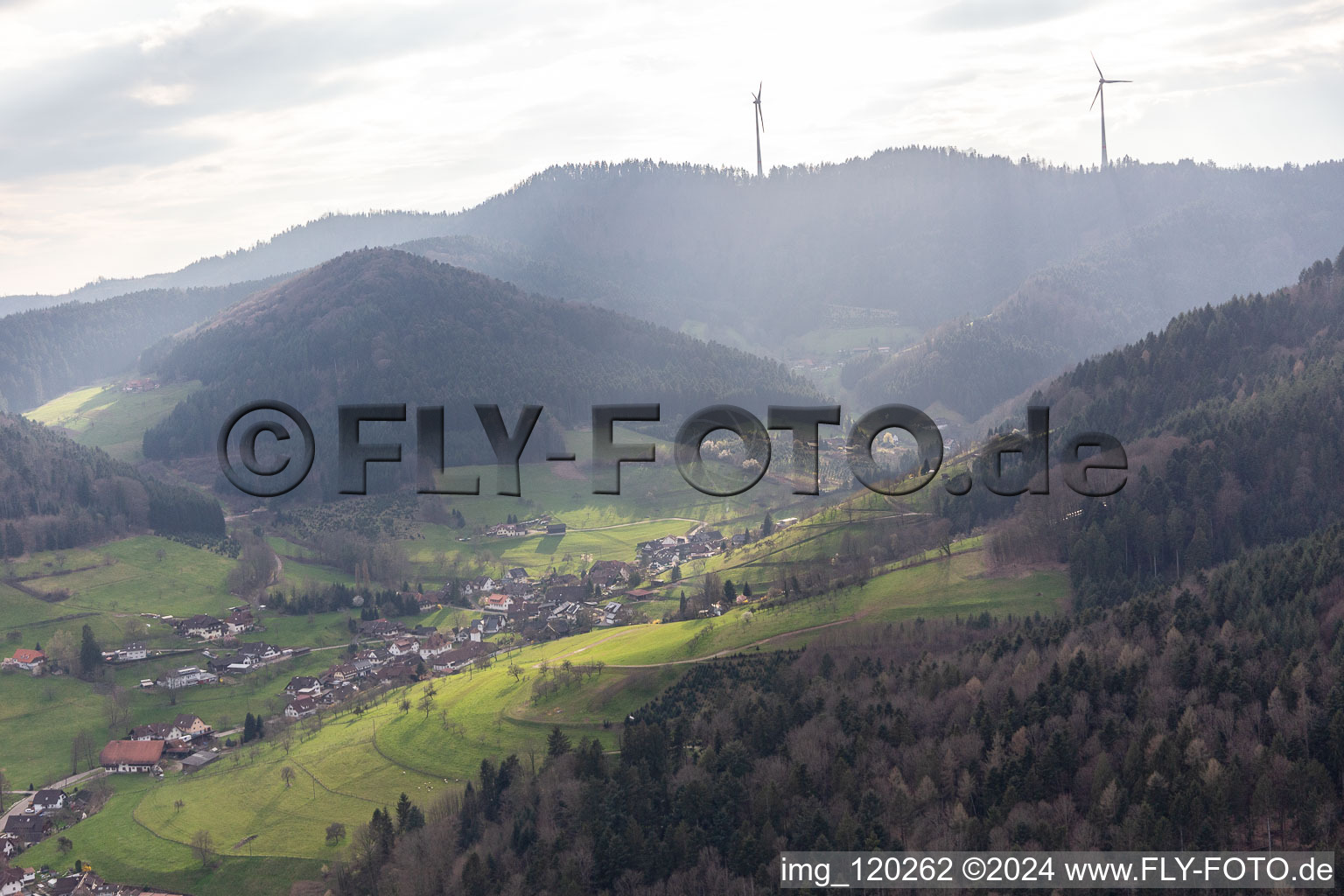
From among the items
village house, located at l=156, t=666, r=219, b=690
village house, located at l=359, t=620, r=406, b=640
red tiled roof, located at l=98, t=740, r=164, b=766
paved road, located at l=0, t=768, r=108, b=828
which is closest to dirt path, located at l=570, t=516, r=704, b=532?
village house, located at l=359, t=620, r=406, b=640

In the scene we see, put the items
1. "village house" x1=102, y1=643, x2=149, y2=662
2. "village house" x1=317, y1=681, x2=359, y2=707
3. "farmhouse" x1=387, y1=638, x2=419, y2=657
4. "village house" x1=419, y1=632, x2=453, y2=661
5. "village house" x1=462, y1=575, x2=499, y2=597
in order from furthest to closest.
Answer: "village house" x1=462, y1=575, x2=499, y2=597, "farmhouse" x1=387, y1=638, x2=419, y2=657, "village house" x1=419, y1=632, x2=453, y2=661, "village house" x1=102, y1=643, x2=149, y2=662, "village house" x1=317, y1=681, x2=359, y2=707

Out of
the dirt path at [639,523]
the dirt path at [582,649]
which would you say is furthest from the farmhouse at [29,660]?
the dirt path at [639,523]

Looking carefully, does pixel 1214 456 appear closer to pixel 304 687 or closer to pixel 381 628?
pixel 304 687

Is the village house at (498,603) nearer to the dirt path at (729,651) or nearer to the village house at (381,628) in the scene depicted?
the village house at (381,628)

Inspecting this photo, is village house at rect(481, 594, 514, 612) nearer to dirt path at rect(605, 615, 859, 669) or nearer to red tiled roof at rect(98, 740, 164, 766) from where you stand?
red tiled roof at rect(98, 740, 164, 766)

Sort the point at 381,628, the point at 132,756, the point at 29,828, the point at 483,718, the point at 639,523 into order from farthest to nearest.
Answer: the point at 639,523 → the point at 381,628 → the point at 132,756 → the point at 483,718 → the point at 29,828

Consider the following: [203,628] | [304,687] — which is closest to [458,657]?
[304,687]

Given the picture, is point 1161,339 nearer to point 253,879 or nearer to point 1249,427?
point 1249,427
